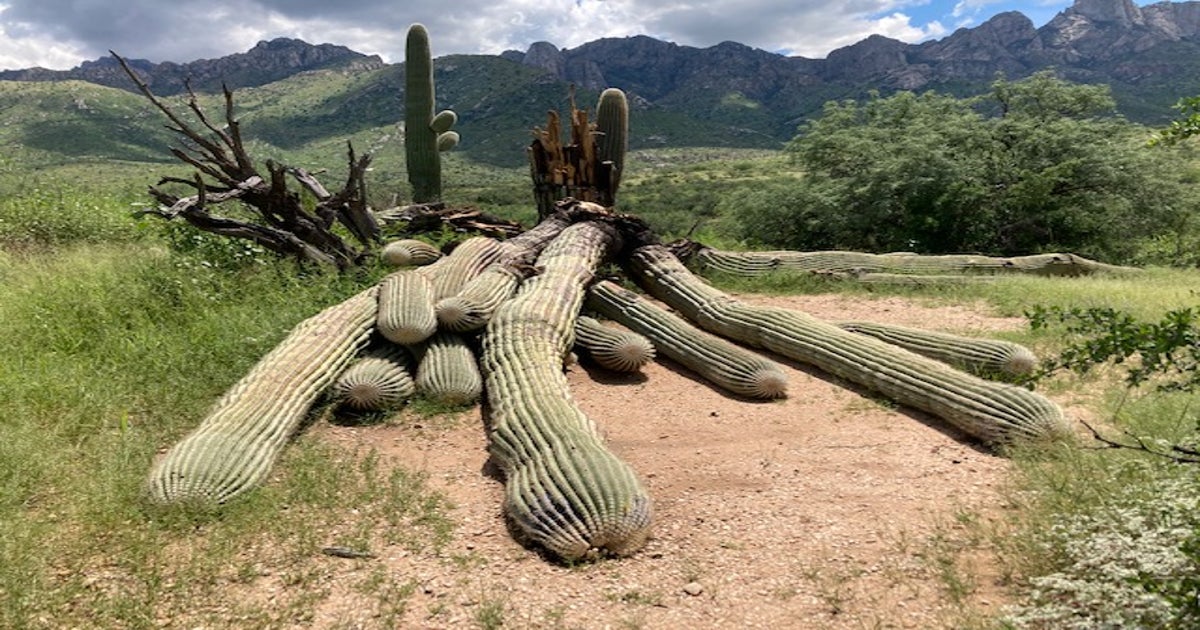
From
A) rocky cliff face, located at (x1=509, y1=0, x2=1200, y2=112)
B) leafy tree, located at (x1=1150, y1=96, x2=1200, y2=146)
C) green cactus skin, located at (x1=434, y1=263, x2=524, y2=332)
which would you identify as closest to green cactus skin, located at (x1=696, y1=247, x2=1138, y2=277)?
green cactus skin, located at (x1=434, y1=263, x2=524, y2=332)

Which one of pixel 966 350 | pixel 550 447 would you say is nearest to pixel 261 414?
pixel 550 447

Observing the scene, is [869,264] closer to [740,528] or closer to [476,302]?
[476,302]

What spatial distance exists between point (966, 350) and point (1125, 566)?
3919mm

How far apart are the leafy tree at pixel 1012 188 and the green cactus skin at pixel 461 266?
918cm

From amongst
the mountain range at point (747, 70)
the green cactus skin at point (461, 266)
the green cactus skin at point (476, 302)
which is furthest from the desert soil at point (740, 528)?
the mountain range at point (747, 70)

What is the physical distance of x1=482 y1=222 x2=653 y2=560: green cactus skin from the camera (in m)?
3.78

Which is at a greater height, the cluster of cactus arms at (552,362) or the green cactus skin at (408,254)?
the green cactus skin at (408,254)

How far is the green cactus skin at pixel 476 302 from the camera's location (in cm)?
624

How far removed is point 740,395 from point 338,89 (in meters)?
99.1

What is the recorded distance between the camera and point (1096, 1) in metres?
165

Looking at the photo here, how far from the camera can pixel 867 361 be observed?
6.25 metres

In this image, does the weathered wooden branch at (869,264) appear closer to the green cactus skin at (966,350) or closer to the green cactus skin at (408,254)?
the green cactus skin at (966,350)

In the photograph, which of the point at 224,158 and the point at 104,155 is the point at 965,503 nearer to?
the point at 224,158

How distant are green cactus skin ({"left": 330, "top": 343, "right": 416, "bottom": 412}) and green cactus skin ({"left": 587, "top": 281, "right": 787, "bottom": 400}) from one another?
2.42m
